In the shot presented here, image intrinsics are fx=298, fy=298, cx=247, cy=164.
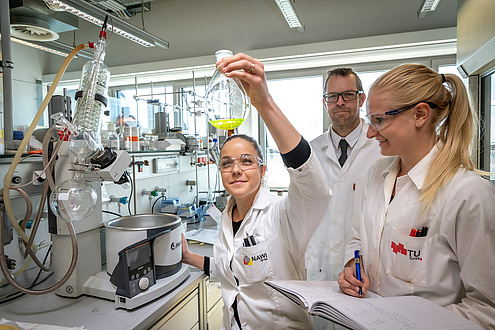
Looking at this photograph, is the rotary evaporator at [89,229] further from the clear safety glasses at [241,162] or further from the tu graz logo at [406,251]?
the tu graz logo at [406,251]

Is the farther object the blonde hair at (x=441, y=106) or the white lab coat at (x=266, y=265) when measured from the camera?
the white lab coat at (x=266, y=265)

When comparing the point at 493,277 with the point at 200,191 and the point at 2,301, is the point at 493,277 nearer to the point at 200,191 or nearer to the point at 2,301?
the point at 2,301

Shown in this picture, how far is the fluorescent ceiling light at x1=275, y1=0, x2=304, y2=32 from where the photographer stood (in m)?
2.87

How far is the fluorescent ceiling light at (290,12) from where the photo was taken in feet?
9.43

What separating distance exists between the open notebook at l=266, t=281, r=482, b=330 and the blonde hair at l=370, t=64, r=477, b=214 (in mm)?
285

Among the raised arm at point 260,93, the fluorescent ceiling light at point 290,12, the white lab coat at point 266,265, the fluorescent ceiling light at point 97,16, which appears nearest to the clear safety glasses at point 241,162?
the white lab coat at point 266,265

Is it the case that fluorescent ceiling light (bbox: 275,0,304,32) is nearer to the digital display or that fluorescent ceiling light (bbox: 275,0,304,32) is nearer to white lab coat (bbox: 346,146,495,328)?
white lab coat (bbox: 346,146,495,328)

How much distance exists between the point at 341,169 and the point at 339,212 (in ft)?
0.90

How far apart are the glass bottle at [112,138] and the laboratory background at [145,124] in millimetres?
13

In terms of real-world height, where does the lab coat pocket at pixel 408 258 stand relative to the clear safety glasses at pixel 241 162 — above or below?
below

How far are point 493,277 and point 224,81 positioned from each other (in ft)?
3.23

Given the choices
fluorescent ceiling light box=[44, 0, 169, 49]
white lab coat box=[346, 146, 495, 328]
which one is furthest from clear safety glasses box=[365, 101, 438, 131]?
fluorescent ceiling light box=[44, 0, 169, 49]

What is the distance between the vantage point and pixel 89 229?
4.44 feet

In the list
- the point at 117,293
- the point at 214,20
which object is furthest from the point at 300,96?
the point at 117,293
